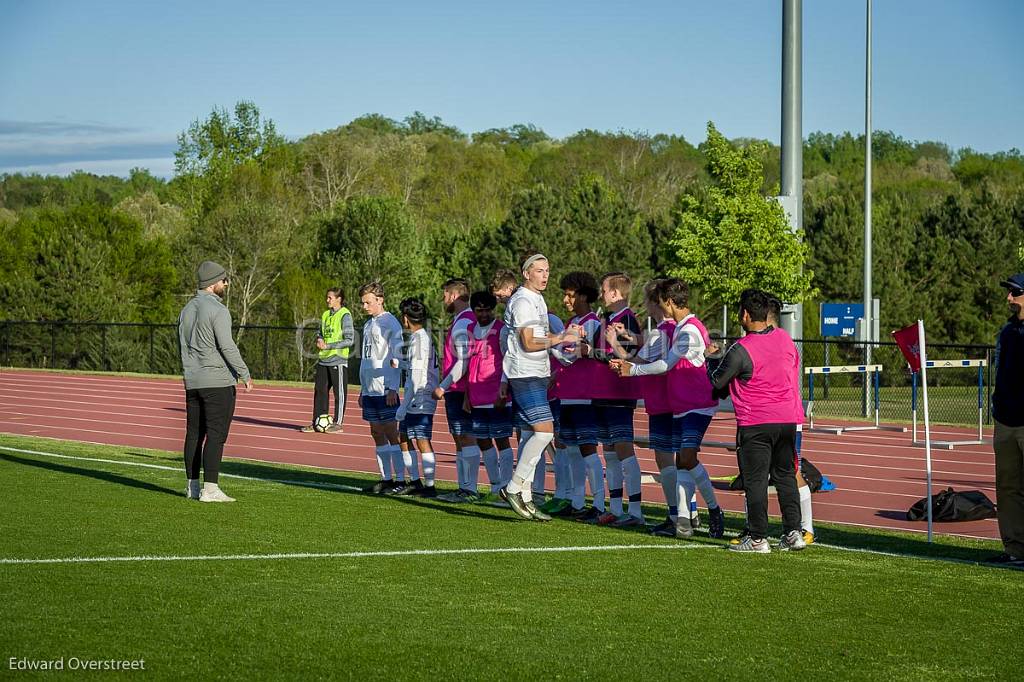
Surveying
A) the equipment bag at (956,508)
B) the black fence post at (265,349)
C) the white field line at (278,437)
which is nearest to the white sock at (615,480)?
the equipment bag at (956,508)

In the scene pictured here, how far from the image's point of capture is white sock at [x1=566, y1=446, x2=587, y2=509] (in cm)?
1072

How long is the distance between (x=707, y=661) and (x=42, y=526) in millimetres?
5498

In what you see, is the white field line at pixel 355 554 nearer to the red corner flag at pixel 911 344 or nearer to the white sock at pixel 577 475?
the white sock at pixel 577 475

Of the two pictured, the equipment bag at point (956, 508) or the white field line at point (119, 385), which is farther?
the white field line at point (119, 385)

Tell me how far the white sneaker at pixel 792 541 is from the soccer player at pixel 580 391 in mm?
1841

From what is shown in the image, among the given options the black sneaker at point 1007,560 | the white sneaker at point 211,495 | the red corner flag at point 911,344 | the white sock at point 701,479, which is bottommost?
the black sneaker at point 1007,560

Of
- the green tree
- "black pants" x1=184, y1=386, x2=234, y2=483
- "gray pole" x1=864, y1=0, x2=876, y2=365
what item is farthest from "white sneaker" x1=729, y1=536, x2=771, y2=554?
"gray pole" x1=864, y1=0, x2=876, y2=365

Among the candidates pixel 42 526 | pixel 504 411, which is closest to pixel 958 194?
pixel 504 411

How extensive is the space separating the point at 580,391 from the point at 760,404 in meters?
1.92

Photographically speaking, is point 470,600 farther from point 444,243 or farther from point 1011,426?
point 444,243

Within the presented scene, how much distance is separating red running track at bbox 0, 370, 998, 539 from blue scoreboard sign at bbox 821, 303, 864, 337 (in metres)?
7.25

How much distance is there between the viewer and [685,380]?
31.1 feet

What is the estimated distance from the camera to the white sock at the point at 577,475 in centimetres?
1072

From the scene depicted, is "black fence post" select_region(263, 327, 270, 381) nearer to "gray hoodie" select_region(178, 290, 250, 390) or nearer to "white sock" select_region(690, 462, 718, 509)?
"gray hoodie" select_region(178, 290, 250, 390)
